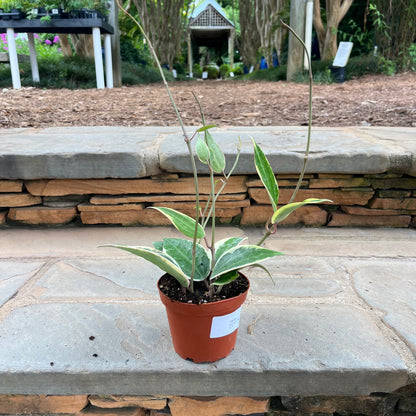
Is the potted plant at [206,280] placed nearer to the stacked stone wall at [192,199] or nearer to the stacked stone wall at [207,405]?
the stacked stone wall at [207,405]

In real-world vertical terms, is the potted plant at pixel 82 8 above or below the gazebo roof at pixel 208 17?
below

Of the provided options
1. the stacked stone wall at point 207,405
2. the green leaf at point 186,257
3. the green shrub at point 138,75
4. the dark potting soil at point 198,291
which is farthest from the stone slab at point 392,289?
the green shrub at point 138,75

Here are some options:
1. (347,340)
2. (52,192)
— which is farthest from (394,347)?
(52,192)

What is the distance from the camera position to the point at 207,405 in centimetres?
100

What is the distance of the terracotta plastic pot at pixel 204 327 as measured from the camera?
85 centimetres

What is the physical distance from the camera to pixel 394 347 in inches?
39.5

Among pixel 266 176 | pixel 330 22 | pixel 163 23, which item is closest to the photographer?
pixel 266 176

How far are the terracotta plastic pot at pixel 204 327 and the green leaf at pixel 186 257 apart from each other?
9cm

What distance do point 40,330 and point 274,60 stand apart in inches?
386

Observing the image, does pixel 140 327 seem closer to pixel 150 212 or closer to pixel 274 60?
pixel 150 212

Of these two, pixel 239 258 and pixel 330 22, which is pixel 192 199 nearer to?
pixel 239 258

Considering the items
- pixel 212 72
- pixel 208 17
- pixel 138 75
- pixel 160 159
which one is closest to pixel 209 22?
pixel 208 17

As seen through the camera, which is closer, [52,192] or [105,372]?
[105,372]

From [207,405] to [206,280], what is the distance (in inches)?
14.4
